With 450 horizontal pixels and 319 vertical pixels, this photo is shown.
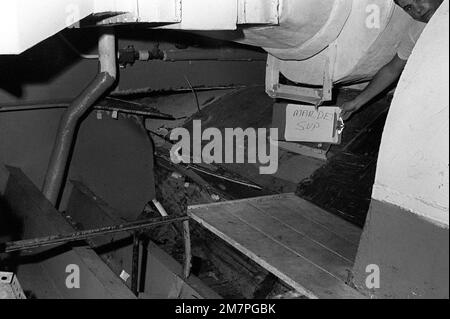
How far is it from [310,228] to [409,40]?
106cm

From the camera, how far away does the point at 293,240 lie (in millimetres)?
2051

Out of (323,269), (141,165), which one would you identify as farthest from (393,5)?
(141,165)

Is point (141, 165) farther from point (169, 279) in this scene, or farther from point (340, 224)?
point (340, 224)

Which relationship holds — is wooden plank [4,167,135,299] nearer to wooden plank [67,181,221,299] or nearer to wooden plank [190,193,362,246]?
wooden plank [67,181,221,299]

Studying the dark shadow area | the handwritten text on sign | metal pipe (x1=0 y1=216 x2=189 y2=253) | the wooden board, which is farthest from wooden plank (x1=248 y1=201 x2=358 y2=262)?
the handwritten text on sign

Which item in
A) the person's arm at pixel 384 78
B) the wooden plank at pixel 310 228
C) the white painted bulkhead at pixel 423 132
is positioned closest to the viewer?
the white painted bulkhead at pixel 423 132

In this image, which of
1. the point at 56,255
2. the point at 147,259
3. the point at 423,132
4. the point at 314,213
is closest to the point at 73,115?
the point at 56,255

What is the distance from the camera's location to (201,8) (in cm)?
183

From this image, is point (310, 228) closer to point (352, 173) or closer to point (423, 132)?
point (352, 173)

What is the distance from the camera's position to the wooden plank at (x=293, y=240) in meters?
1.84

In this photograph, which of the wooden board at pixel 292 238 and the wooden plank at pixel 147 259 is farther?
the wooden plank at pixel 147 259

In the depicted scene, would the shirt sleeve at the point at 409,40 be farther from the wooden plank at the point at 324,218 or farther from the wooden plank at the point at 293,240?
the wooden plank at the point at 293,240

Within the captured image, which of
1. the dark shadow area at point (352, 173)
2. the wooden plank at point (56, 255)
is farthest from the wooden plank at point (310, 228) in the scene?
the wooden plank at point (56, 255)

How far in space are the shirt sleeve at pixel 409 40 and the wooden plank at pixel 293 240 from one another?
1056mm
